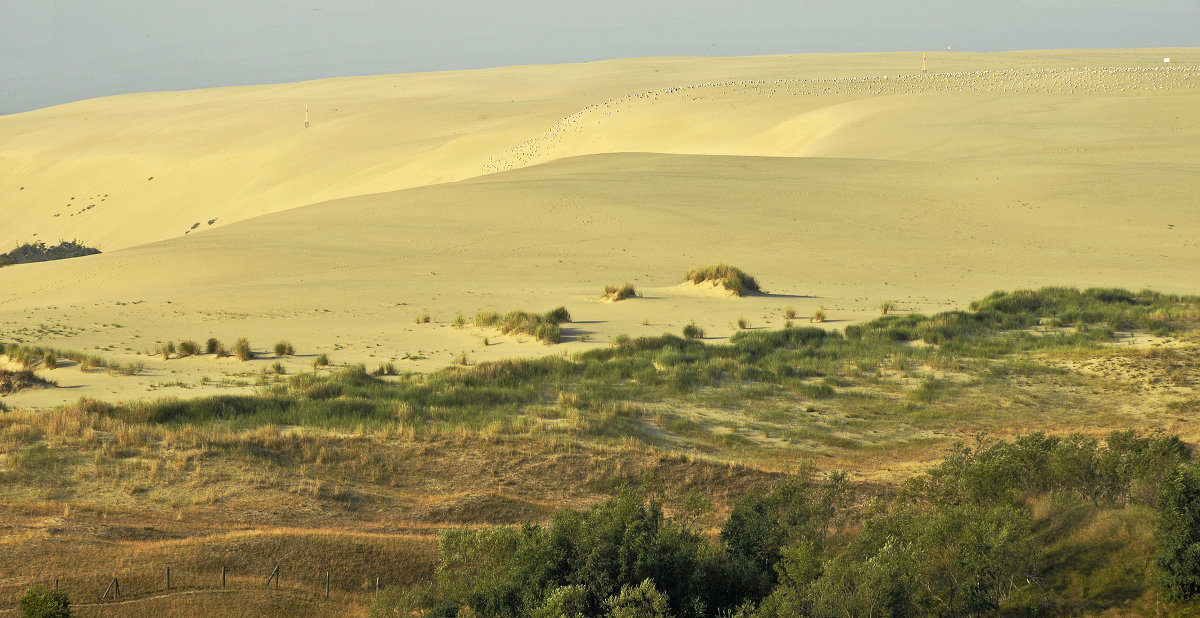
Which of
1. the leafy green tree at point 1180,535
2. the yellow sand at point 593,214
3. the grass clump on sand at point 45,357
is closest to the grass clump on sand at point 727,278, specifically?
the yellow sand at point 593,214

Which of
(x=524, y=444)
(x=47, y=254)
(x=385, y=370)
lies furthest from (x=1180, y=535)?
(x=47, y=254)

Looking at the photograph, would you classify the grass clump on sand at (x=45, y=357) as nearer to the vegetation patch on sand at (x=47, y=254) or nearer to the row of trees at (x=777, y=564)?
the row of trees at (x=777, y=564)

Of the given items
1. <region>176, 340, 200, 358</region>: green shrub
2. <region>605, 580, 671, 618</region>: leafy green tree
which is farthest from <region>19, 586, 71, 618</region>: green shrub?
<region>176, 340, 200, 358</region>: green shrub

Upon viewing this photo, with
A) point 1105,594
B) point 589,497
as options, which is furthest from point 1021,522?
point 589,497

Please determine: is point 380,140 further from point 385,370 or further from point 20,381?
point 20,381

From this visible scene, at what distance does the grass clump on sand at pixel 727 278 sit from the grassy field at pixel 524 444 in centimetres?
513

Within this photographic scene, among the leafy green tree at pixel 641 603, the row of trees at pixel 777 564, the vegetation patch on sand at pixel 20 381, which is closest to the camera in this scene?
the leafy green tree at pixel 641 603

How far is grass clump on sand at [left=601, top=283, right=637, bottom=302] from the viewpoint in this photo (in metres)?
25.0

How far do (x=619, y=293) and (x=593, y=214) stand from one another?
39.1ft

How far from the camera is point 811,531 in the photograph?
941 centimetres

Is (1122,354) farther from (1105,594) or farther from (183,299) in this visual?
(183,299)

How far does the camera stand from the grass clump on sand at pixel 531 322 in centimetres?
2073

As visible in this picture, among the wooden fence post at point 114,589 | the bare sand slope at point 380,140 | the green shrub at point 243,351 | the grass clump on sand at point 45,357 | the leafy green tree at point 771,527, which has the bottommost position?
the leafy green tree at point 771,527

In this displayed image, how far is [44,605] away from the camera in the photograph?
25.2 ft
